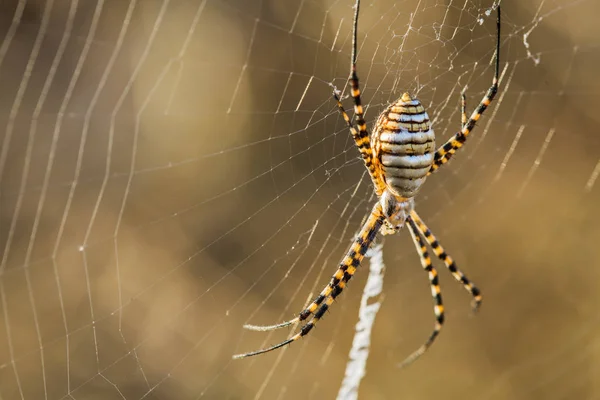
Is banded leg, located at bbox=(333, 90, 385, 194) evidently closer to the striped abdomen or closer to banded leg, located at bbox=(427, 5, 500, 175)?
the striped abdomen

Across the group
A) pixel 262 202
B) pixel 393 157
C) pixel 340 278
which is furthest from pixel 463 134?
pixel 262 202

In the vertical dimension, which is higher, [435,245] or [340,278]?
[435,245]

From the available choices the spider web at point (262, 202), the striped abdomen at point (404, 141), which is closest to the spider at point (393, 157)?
the striped abdomen at point (404, 141)

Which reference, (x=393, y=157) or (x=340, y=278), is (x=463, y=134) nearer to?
(x=393, y=157)

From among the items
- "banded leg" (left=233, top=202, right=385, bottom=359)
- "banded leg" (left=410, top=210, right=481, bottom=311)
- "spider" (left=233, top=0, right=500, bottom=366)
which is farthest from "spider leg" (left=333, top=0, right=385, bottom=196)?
"banded leg" (left=410, top=210, right=481, bottom=311)

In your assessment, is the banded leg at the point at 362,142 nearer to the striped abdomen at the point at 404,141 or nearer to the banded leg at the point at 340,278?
the striped abdomen at the point at 404,141

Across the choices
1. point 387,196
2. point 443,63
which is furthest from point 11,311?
point 443,63
